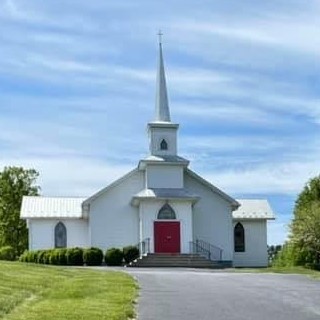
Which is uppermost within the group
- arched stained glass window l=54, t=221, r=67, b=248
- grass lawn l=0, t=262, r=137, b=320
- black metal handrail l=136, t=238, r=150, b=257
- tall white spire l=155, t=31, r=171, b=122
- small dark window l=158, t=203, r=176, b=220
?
tall white spire l=155, t=31, r=171, b=122

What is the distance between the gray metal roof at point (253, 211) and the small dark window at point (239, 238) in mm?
787

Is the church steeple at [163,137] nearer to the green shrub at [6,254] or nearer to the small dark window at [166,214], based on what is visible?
the small dark window at [166,214]

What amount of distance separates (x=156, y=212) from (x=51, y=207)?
904 cm

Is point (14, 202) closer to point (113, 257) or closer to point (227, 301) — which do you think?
point (113, 257)

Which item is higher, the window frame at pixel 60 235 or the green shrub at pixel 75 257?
the window frame at pixel 60 235

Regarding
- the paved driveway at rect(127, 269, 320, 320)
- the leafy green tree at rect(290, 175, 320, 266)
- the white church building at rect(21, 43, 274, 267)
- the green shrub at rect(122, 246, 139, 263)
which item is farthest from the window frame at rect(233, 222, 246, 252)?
the paved driveway at rect(127, 269, 320, 320)

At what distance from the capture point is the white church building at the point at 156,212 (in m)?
48.4

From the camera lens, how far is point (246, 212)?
5650cm

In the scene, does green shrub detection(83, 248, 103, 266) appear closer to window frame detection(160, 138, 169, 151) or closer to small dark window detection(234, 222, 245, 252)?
window frame detection(160, 138, 169, 151)

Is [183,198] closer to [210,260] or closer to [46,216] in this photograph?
[210,260]

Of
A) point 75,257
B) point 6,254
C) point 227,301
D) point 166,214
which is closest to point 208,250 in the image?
point 166,214

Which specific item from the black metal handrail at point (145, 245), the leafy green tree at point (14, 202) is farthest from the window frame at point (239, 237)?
the leafy green tree at point (14, 202)

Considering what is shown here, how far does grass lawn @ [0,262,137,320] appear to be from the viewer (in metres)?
13.5

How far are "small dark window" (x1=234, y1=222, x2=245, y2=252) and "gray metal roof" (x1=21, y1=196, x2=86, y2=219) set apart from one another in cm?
1165
